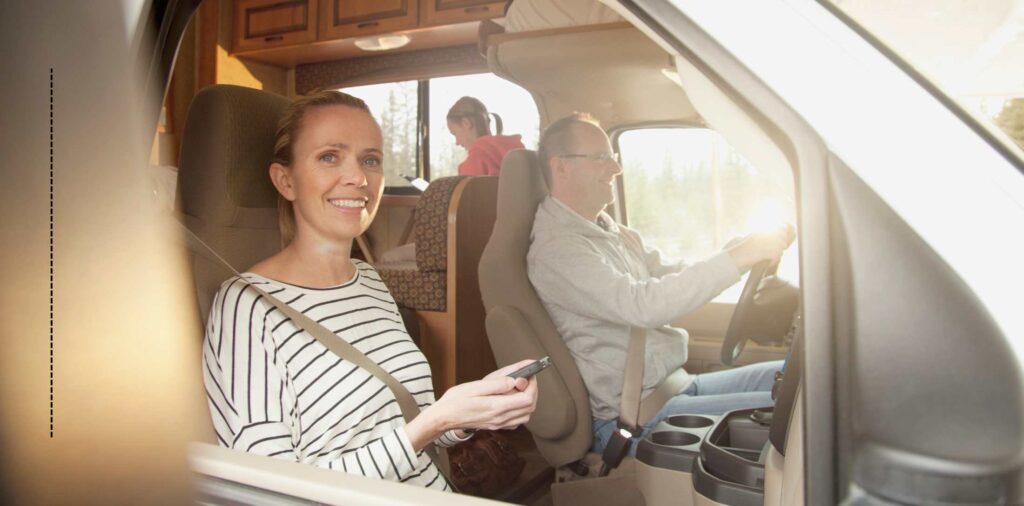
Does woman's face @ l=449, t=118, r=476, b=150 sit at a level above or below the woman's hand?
above

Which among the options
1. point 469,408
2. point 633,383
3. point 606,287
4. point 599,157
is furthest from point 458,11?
point 469,408

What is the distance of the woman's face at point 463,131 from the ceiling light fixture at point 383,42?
1.16 metres

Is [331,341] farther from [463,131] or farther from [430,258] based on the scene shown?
[463,131]

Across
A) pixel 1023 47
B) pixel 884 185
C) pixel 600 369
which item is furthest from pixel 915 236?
pixel 600 369

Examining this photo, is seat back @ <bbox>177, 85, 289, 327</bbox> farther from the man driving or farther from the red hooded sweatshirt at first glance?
the red hooded sweatshirt

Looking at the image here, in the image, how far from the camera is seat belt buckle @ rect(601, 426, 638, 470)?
1.73 metres

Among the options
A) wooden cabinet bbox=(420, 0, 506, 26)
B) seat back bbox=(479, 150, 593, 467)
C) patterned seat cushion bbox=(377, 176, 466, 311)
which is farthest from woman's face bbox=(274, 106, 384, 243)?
wooden cabinet bbox=(420, 0, 506, 26)

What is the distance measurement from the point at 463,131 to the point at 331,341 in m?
2.78

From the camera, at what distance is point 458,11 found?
4.31 m

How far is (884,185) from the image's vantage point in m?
0.47

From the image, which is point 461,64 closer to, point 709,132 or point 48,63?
point 709,132

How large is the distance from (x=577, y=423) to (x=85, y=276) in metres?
1.33

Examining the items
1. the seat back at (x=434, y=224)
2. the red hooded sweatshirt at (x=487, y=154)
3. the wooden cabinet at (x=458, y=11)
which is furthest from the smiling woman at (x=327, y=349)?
the wooden cabinet at (x=458, y=11)

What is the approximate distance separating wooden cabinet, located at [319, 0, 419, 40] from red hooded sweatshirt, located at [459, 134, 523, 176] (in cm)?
168
